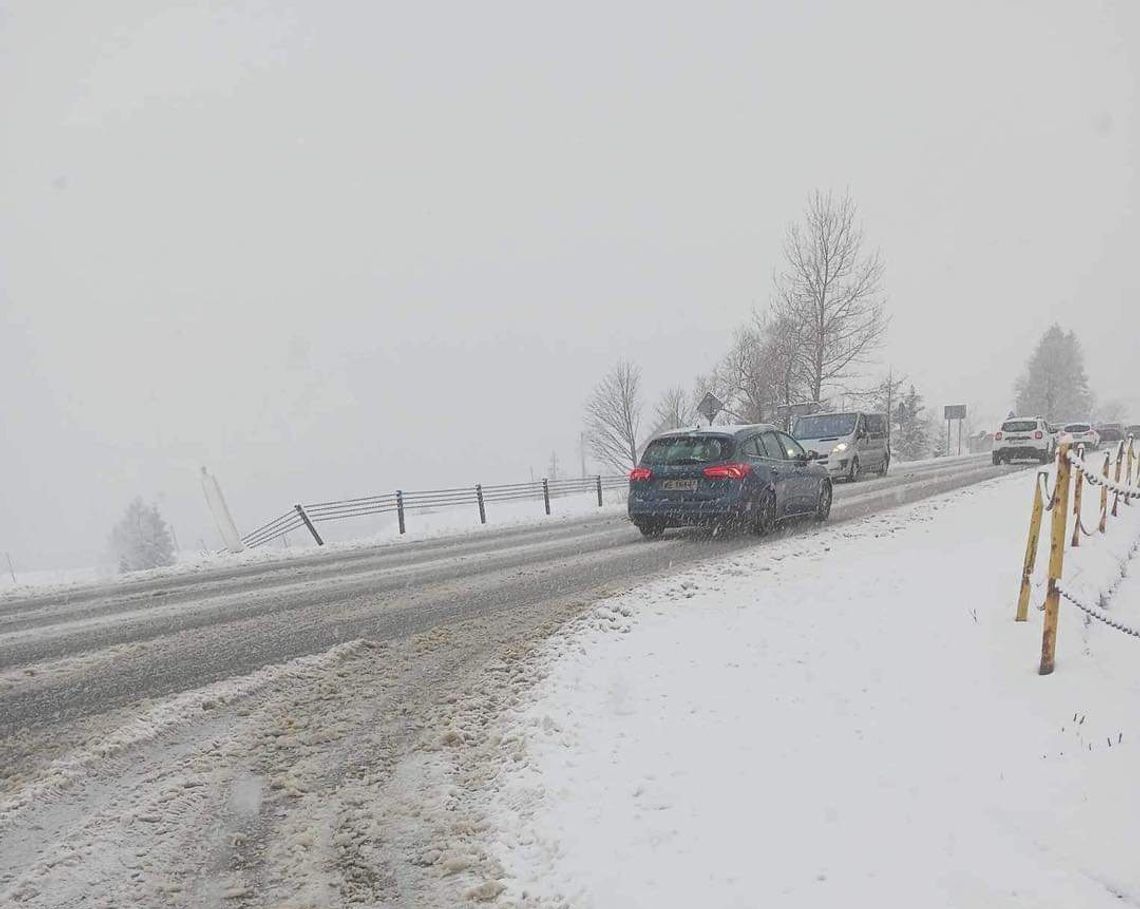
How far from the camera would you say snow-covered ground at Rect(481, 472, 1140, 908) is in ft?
7.66

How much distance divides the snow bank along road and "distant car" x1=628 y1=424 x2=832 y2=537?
2.32 m

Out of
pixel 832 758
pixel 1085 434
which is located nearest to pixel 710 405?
pixel 832 758

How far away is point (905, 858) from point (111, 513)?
216 m

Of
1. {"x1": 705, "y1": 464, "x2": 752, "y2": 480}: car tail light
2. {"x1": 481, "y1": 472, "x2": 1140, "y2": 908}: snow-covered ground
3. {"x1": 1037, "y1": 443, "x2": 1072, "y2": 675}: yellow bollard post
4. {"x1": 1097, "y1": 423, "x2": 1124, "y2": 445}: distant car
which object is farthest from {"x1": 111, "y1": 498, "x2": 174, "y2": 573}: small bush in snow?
{"x1": 1097, "y1": 423, "x2": 1124, "y2": 445}: distant car

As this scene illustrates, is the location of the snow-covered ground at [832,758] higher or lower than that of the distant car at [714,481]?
lower

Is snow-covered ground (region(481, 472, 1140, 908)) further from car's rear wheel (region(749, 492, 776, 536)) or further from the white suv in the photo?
the white suv

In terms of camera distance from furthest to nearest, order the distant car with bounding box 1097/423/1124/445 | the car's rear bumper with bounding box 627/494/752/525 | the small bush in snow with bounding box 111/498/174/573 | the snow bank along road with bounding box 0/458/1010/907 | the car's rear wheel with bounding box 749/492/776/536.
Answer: the small bush in snow with bounding box 111/498/174/573
the distant car with bounding box 1097/423/1124/445
the car's rear wheel with bounding box 749/492/776/536
the car's rear bumper with bounding box 627/494/752/525
the snow bank along road with bounding box 0/458/1010/907

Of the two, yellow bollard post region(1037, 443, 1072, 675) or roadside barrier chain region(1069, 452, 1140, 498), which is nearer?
yellow bollard post region(1037, 443, 1072, 675)

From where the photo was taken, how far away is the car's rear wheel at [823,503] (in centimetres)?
1198

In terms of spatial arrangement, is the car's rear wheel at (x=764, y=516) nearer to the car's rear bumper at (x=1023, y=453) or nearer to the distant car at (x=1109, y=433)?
the car's rear bumper at (x=1023, y=453)

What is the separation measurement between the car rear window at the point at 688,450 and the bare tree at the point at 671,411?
127 ft

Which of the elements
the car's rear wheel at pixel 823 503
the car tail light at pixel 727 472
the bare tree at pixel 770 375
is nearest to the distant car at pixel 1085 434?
the bare tree at pixel 770 375

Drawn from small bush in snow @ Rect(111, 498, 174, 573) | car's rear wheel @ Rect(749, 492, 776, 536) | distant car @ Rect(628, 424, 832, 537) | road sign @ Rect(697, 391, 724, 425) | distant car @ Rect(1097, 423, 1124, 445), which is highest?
road sign @ Rect(697, 391, 724, 425)

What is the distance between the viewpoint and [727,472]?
1000cm
